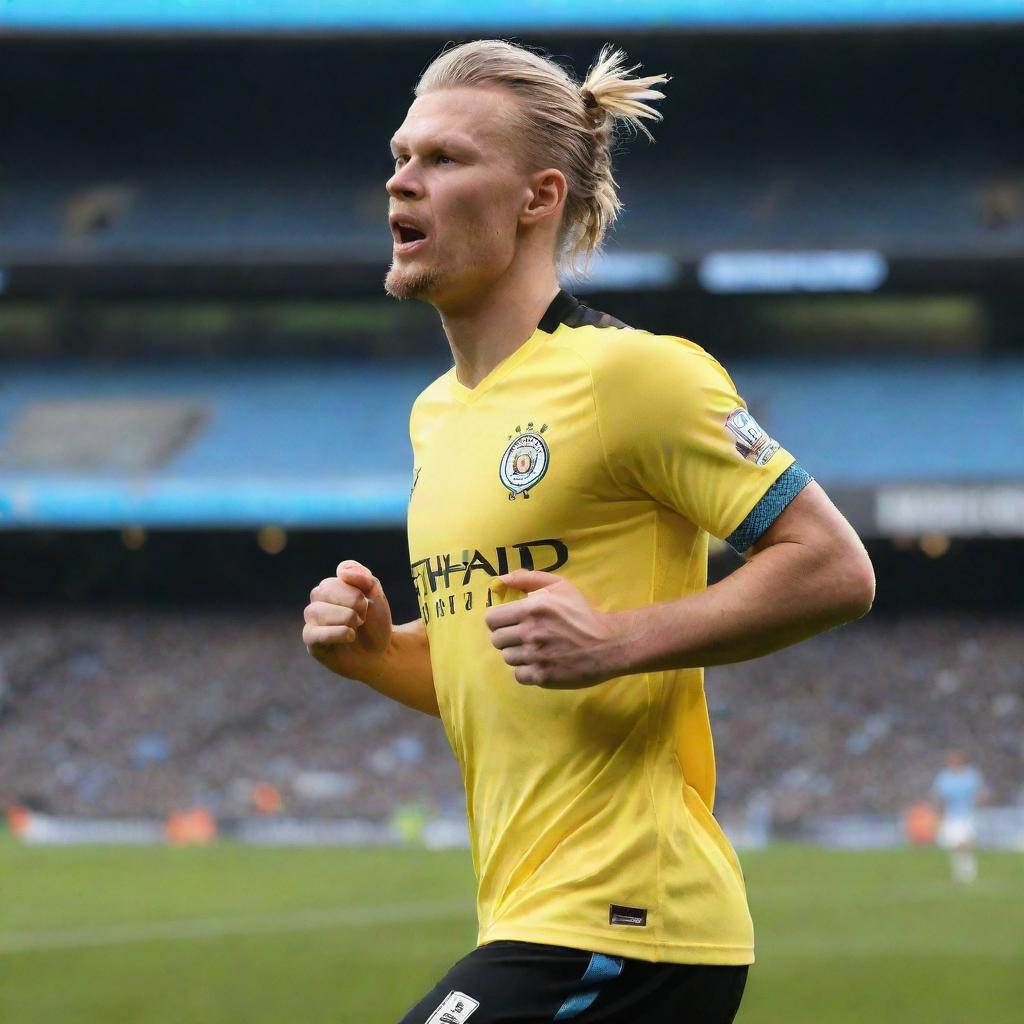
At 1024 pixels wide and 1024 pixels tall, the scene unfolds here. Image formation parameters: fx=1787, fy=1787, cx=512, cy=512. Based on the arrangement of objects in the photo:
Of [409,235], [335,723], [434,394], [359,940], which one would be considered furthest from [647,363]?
[335,723]

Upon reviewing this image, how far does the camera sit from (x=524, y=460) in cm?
295

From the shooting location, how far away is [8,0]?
91.7 feet

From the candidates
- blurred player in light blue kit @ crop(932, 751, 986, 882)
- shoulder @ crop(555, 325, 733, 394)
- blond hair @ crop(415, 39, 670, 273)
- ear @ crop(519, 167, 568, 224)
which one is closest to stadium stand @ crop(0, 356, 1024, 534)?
Answer: blurred player in light blue kit @ crop(932, 751, 986, 882)

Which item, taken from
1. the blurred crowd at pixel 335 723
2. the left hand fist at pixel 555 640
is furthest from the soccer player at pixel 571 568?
the blurred crowd at pixel 335 723

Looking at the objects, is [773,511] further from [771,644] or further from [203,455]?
[203,455]

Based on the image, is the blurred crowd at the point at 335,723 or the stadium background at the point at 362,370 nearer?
the blurred crowd at the point at 335,723

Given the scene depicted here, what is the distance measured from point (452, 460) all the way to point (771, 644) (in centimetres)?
70

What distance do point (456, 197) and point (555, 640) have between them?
0.84 m

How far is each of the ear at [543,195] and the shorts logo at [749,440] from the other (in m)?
0.58

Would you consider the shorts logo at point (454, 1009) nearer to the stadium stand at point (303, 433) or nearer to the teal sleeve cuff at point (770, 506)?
the teal sleeve cuff at point (770, 506)

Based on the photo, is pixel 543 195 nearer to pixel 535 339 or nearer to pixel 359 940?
pixel 535 339

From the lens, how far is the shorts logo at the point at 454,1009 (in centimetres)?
269

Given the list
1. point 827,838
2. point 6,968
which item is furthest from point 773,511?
point 827,838

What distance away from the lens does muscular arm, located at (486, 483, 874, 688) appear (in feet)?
8.67
